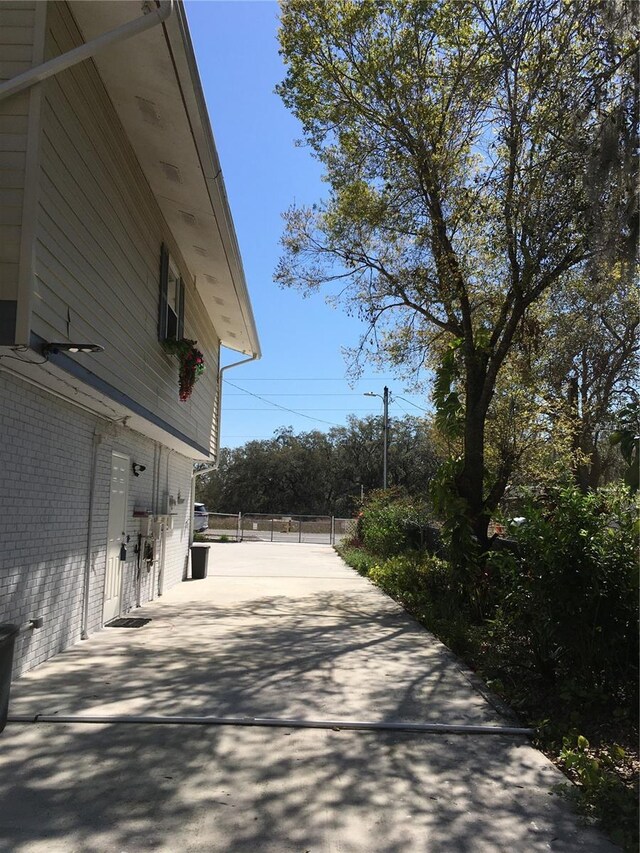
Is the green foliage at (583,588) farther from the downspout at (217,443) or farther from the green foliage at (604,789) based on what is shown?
the downspout at (217,443)

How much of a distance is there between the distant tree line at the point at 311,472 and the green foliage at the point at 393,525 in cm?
3535

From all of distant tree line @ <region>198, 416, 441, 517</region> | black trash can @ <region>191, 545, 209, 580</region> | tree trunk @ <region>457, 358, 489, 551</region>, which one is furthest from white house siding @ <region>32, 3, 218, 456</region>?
distant tree line @ <region>198, 416, 441, 517</region>

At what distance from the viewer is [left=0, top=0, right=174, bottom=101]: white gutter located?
4.87 meters

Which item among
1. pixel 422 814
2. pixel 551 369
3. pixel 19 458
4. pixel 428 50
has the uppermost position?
pixel 428 50

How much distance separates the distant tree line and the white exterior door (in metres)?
48.6

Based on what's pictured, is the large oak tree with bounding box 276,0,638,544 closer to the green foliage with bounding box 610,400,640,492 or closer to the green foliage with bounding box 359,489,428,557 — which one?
the green foliage with bounding box 610,400,640,492

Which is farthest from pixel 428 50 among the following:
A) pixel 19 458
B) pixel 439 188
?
pixel 19 458

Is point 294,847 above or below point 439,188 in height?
below

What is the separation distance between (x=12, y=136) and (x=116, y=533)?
17.2ft

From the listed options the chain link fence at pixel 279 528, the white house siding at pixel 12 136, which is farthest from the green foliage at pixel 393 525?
the white house siding at pixel 12 136

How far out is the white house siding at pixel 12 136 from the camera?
15.9 ft

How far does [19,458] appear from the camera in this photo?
221 inches

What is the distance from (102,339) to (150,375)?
234 cm

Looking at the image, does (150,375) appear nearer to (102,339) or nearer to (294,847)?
(102,339)
